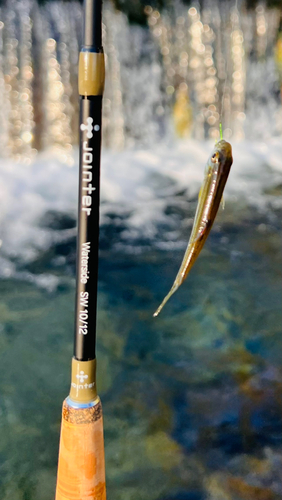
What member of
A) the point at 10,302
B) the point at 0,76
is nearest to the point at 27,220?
the point at 10,302

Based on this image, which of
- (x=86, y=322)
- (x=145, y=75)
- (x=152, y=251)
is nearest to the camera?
(x=86, y=322)

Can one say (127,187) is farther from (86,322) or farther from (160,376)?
(86,322)

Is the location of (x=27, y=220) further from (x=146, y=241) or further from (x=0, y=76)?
(x=0, y=76)

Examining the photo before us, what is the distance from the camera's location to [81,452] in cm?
127

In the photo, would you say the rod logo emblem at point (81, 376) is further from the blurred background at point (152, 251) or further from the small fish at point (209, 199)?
the blurred background at point (152, 251)

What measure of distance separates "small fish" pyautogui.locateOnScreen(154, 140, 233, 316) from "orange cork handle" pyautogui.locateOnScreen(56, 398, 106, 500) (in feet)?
1.15

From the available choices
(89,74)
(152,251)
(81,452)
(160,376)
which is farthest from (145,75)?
(81,452)

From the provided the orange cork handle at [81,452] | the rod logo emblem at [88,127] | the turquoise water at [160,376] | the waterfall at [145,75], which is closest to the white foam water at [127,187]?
the waterfall at [145,75]

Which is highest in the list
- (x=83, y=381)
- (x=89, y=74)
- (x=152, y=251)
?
(x=89, y=74)

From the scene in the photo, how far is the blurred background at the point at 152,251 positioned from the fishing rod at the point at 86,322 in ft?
1.01

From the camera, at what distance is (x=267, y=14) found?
26.6 ft

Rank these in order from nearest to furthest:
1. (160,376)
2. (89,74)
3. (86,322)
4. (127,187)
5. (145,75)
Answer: (89,74)
(86,322)
(160,376)
(127,187)
(145,75)

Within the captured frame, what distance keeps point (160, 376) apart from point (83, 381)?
1.41 meters

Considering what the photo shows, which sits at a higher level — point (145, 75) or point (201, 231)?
point (145, 75)
